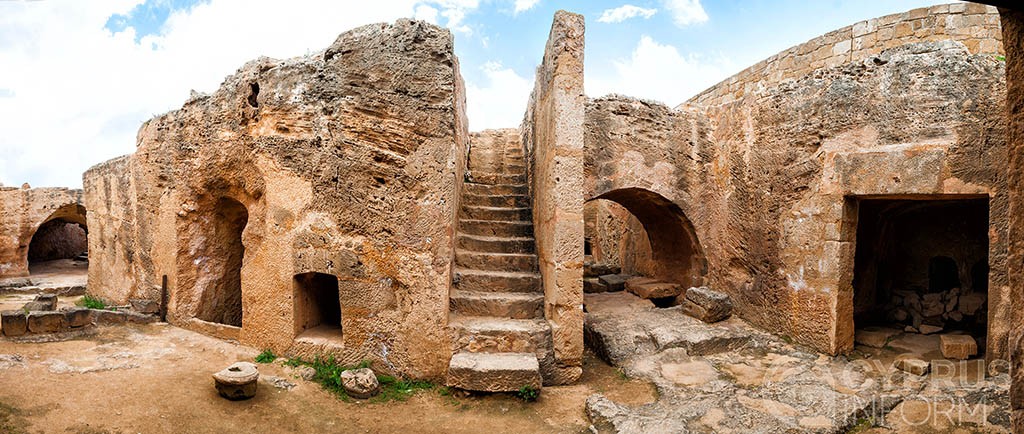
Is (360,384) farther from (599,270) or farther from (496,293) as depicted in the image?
(599,270)

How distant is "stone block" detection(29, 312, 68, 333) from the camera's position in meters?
5.43

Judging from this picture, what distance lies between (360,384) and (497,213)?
317 centimetres

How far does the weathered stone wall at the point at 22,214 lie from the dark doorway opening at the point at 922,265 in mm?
16682

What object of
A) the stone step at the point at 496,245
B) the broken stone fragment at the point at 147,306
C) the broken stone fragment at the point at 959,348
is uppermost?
the stone step at the point at 496,245

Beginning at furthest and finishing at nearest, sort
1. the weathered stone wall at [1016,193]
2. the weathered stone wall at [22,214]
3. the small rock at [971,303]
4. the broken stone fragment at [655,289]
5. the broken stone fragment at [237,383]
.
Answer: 1. the weathered stone wall at [22,214]
2. the broken stone fragment at [655,289]
3. the small rock at [971,303]
4. the broken stone fragment at [237,383]
5. the weathered stone wall at [1016,193]

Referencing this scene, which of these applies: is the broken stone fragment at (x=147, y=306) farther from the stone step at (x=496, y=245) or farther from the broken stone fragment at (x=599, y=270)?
the broken stone fragment at (x=599, y=270)

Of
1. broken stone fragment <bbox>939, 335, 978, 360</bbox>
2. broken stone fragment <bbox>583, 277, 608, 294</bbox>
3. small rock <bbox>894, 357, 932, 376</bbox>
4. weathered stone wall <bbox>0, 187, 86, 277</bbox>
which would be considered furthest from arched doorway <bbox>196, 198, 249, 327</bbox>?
weathered stone wall <bbox>0, 187, 86, 277</bbox>

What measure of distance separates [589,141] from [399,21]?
2952 mm

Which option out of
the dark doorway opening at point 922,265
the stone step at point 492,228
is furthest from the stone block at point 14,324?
the dark doorway opening at point 922,265

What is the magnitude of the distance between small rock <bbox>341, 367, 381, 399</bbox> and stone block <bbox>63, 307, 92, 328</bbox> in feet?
11.4

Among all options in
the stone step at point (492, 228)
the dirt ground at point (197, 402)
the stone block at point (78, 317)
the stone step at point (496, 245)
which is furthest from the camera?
the stone step at point (492, 228)

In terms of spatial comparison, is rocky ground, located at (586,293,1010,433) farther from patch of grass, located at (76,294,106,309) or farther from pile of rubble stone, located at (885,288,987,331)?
patch of grass, located at (76,294,106,309)

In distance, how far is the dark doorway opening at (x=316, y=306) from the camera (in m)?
5.39

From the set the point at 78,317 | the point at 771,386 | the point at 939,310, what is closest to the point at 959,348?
the point at 939,310
